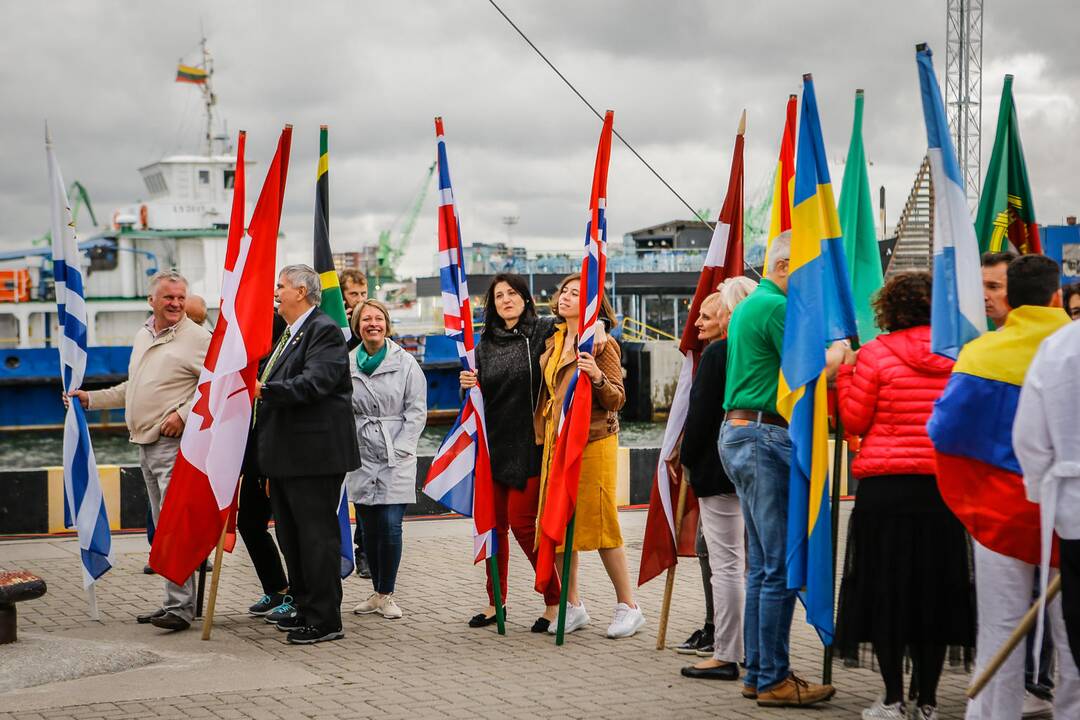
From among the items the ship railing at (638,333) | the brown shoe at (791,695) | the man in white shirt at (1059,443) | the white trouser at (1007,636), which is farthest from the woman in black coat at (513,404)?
the ship railing at (638,333)

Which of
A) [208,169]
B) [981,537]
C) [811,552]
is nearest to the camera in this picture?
[981,537]

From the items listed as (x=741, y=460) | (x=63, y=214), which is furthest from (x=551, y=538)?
(x=63, y=214)

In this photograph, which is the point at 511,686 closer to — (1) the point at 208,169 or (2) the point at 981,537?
(2) the point at 981,537

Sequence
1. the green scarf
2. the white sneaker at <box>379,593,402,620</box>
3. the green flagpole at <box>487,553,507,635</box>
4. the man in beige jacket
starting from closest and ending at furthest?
the green flagpole at <box>487,553,507,635</box>, the man in beige jacket, the white sneaker at <box>379,593,402,620</box>, the green scarf

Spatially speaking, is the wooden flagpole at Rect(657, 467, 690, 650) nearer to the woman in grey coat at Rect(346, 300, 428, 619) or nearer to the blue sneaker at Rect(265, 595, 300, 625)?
the woman in grey coat at Rect(346, 300, 428, 619)

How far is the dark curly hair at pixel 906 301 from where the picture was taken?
5.14 metres

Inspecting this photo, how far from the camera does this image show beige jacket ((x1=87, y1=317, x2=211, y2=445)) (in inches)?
285

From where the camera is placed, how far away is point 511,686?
582 cm

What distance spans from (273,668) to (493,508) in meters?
1.57

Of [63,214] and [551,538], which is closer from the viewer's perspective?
[551,538]

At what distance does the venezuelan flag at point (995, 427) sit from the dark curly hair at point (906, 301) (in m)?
0.70

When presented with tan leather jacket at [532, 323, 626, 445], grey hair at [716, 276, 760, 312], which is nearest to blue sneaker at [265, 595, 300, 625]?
tan leather jacket at [532, 323, 626, 445]

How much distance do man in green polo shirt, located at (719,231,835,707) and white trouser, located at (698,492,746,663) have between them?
→ 33cm

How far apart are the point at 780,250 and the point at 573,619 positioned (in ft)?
8.16
